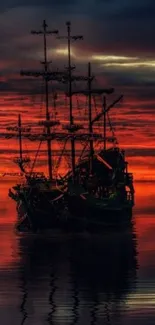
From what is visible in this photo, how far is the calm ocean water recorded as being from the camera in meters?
46.2

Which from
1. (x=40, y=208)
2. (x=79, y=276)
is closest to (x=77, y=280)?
(x=79, y=276)

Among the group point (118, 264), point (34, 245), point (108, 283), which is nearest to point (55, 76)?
point (34, 245)

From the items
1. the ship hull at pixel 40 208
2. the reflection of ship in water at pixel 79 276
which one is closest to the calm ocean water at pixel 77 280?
the reflection of ship in water at pixel 79 276

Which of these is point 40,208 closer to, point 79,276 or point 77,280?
point 79,276

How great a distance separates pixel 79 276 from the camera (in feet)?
216

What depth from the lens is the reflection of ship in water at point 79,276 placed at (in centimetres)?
4753

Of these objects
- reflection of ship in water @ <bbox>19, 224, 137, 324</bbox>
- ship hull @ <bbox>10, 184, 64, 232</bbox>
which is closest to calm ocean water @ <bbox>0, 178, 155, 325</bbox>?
reflection of ship in water @ <bbox>19, 224, 137, 324</bbox>

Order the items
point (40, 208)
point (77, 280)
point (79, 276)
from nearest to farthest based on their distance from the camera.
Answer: point (77, 280), point (79, 276), point (40, 208)

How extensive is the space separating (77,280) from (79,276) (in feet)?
9.65

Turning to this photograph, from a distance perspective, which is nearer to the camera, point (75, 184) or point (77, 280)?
point (77, 280)

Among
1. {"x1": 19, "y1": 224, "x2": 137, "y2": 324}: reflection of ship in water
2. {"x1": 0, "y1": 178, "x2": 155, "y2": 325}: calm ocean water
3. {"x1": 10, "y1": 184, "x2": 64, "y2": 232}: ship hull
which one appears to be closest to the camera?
{"x1": 0, "y1": 178, "x2": 155, "y2": 325}: calm ocean water

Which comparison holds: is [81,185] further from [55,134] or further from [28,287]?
[28,287]

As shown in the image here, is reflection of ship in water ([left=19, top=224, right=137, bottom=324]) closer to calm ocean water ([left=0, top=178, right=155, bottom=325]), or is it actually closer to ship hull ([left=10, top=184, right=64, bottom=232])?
calm ocean water ([left=0, top=178, right=155, bottom=325])

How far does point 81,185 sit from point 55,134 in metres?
8.69
